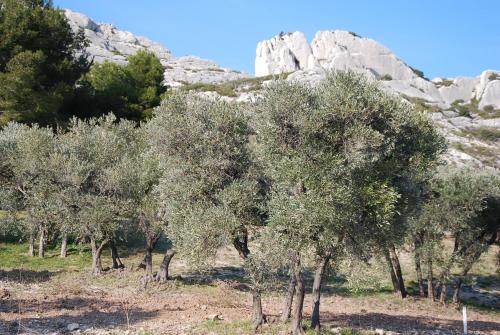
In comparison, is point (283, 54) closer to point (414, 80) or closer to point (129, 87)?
point (414, 80)

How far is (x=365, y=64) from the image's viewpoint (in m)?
151

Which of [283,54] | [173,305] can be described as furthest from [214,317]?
[283,54]

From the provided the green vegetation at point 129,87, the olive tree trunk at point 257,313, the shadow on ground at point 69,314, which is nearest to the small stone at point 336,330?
the olive tree trunk at point 257,313

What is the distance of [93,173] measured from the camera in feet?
87.4

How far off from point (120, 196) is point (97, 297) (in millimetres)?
5834

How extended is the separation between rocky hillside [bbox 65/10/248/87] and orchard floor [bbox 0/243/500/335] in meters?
105

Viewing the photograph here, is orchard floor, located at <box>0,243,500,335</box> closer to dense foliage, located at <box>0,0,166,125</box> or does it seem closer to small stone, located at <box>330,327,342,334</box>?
small stone, located at <box>330,327,342,334</box>

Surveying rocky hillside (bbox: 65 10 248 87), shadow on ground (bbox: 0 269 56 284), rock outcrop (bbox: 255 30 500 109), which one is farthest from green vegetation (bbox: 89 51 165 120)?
rocky hillside (bbox: 65 10 248 87)

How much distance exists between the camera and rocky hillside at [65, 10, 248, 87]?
144m

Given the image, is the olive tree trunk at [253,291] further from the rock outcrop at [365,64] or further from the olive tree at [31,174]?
the rock outcrop at [365,64]

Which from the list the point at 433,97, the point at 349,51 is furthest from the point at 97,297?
the point at 349,51

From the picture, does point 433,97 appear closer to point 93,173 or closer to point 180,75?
point 180,75

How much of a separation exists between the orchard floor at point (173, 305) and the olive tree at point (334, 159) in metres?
4.15

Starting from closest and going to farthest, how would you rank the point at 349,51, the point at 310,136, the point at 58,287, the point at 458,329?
1. the point at 310,136
2. the point at 458,329
3. the point at 58,287
4. the point at 349,51
